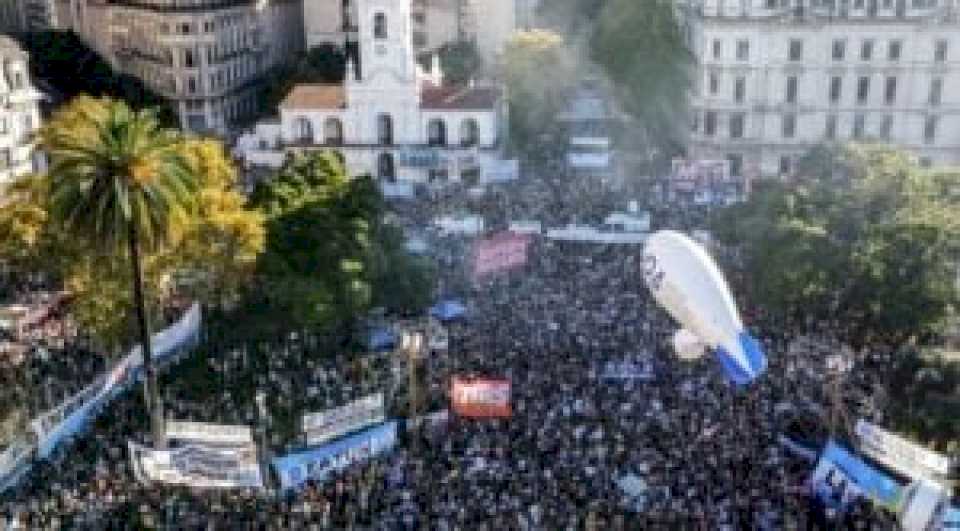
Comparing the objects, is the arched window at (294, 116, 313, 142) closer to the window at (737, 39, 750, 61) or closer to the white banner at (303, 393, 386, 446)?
the window at (737, 39, 750, 61)

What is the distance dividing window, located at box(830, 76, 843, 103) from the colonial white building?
66.2 feet

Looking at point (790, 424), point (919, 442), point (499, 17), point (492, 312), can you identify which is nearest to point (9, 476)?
point (492, 312)

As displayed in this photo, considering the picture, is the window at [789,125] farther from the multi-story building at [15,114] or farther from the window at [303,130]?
the multi-story building at [15,114]

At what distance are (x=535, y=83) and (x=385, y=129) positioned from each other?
13.1m

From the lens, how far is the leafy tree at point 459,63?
95375 millimetres

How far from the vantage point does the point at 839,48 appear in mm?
71312

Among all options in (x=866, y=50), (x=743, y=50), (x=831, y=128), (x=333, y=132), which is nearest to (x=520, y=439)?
(x=743, y=50)

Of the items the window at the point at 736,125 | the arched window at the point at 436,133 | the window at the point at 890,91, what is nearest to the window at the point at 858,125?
the window at the point at 890,91

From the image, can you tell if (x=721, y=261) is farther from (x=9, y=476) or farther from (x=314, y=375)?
(x=9, y=476)

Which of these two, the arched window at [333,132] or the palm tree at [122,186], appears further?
the arched window at [333,132]

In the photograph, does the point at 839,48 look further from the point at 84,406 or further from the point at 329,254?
the point at 84,406

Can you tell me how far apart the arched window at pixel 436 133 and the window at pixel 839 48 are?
78.0 ft

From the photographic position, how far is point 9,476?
4147 centimetres

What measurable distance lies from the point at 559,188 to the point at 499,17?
34.4 metres
